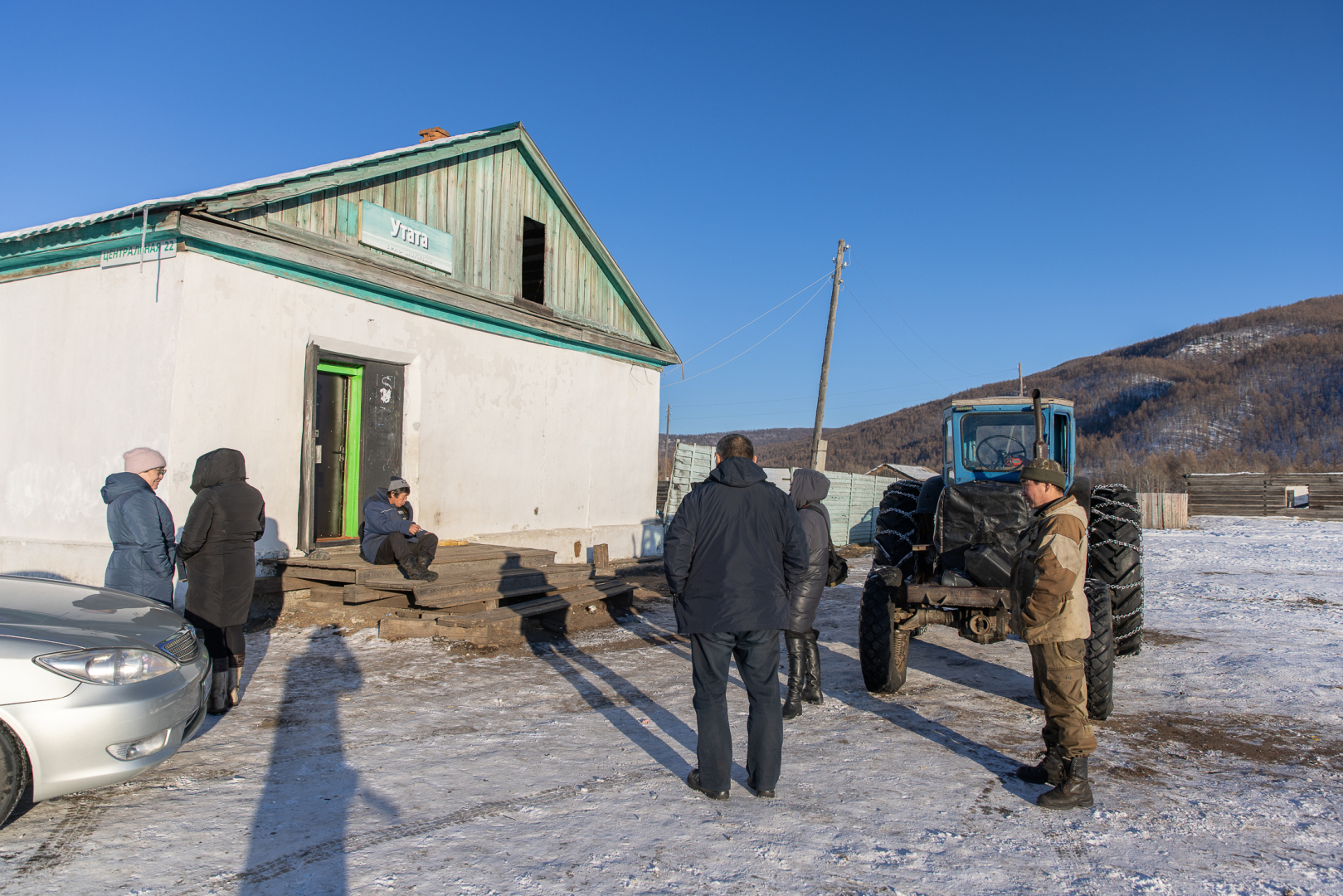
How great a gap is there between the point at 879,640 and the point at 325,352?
6.65 meters

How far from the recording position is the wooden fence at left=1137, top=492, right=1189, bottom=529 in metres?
27.2

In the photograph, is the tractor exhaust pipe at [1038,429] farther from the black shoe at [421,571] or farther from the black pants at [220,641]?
the black pants at [220,641]

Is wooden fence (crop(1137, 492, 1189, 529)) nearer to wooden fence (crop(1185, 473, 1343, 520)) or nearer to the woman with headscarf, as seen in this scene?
wooden fence (crop(1185, 473, 1343, 520))

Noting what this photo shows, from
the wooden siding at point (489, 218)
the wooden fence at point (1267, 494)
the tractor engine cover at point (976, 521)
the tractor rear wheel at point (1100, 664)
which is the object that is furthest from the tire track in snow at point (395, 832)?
the wooden fence at point (1267, 494)

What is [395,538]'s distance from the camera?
24.6ft

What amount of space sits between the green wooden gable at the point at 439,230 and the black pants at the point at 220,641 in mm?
4100

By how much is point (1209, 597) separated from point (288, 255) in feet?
40.7

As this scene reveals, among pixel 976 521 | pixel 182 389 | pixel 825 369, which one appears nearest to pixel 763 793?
pixel 976 521

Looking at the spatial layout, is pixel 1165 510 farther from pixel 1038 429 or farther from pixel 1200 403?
pixel 1200 403

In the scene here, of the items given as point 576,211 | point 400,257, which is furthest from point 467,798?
point 576,211

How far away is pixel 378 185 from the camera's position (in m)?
9.73

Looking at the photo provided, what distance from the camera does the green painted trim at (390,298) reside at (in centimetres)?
800

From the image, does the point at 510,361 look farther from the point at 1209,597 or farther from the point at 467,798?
the point at 1209,597

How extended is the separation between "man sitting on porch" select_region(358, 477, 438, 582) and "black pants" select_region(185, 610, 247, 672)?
6.77 feet
